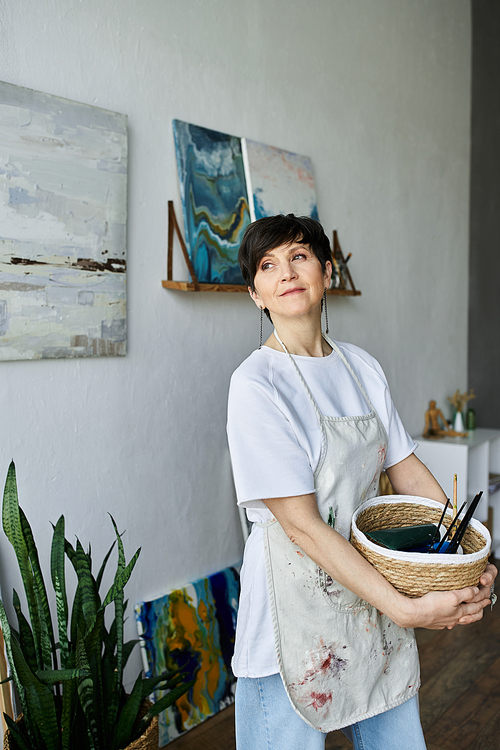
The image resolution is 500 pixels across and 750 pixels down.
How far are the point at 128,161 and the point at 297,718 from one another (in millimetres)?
1728

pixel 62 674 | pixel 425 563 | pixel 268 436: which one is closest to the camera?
pixel 425 563

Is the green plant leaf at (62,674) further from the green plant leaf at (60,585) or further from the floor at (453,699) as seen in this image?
the floor at (453,699)

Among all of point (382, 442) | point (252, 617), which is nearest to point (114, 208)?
point (382, 442)

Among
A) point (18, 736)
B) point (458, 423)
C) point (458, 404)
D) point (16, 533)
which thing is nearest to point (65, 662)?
point (18, 736)

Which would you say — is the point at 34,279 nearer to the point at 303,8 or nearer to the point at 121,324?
the point at 121,324

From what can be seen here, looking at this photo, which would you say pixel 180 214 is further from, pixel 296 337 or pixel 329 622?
pixel 329 622

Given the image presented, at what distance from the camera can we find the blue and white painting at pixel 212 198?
229 cm

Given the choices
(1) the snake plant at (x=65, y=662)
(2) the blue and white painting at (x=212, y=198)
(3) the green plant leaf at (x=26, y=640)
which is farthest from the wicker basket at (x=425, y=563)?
(2) the blue and white painting at (x=212, y=198)

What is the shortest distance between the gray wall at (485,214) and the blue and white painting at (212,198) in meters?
2.42

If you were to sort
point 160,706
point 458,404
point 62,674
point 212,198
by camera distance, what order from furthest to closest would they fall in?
point 458,404 < point 212,198 < point 160,706 < point 62,674

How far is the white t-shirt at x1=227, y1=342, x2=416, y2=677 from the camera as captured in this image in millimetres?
1250

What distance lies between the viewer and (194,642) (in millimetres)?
2307

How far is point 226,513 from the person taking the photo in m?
2.54

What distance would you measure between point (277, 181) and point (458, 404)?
2096 mm
